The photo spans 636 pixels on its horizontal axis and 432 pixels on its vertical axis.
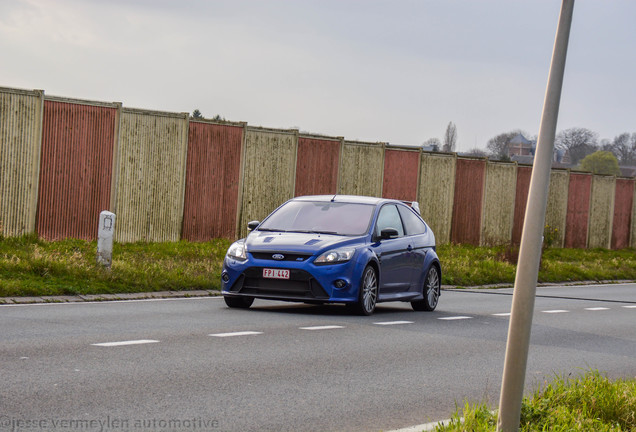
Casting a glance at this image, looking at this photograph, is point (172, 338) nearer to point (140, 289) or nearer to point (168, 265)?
point (140, 289)

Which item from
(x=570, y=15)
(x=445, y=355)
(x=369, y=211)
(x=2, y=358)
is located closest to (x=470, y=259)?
(x=369, y=211)

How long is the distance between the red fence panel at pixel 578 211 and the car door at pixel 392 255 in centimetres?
2456

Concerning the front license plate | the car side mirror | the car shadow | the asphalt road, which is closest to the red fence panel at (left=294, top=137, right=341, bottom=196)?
the car shadow

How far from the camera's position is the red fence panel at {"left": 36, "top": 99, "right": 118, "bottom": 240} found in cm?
2225

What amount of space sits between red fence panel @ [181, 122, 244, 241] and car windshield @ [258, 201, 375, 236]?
981 cm

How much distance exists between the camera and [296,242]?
14.5 metres

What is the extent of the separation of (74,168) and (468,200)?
583 inches

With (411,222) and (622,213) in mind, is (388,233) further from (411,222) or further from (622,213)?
(622,213)

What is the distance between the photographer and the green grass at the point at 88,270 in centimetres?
1579

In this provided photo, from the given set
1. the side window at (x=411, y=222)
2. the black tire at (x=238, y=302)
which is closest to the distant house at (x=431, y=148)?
the side window at (x=411, y=222)

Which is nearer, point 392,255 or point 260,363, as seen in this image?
point 260,363

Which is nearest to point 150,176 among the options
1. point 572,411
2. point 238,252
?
point 238,252

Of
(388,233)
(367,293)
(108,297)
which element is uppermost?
(388,233)

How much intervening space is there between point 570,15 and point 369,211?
922 centimetres
